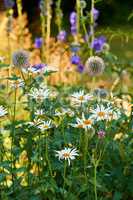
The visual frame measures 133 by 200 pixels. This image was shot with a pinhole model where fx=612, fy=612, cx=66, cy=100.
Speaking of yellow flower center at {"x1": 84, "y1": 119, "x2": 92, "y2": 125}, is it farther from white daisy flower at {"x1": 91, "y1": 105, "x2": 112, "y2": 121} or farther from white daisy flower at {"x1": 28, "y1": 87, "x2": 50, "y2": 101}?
white daisy flower at {"x1": 28, "y1": 87, "x2": 50, "y2": 101}

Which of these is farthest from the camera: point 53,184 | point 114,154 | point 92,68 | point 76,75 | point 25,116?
point 76,75

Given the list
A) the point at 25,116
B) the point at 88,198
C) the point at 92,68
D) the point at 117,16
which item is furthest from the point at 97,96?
the point at 117,16

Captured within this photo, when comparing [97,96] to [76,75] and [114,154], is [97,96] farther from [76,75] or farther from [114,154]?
[76,75]

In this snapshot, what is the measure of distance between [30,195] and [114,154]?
1.29 feet

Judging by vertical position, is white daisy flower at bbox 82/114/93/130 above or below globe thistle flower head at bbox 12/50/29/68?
below

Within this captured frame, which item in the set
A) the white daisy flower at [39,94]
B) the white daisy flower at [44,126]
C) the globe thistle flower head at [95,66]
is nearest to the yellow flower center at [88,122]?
the white daisy flower at [44,126]

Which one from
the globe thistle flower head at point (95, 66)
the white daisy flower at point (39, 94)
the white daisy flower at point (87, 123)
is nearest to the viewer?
the white daisy flower at point (87, 123)

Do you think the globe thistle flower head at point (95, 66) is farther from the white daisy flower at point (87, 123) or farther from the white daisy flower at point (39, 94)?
the white daisy flower at point (87, 123)

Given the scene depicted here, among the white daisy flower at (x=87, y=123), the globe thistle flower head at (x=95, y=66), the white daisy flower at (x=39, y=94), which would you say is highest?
the globe thistle flower head at (x=95, y=66)

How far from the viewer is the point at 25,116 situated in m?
4.14

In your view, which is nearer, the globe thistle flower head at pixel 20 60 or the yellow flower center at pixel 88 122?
the yellow flower center at pixel 88 122

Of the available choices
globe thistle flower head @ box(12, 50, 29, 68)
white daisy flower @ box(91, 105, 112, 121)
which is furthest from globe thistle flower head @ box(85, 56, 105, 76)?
white daisy flower @ box(91, 105, 112, 121)

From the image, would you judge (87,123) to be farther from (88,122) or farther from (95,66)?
(95,66)

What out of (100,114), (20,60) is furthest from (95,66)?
(100,114)
